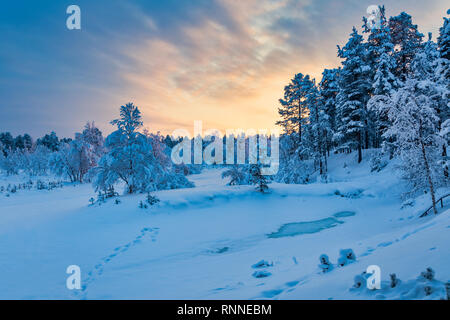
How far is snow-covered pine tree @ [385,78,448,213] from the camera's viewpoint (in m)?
9.11

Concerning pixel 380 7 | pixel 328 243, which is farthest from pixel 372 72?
pixel 328 243

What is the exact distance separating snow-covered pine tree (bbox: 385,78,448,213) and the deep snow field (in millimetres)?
1688

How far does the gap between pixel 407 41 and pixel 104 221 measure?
1311 inches

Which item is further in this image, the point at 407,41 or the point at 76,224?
the point at 407,41

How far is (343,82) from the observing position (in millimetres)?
25781

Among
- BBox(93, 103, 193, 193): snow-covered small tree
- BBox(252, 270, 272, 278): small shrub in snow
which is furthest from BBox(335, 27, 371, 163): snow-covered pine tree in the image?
BBox(252, 270, 272, 278): small shrub in snow

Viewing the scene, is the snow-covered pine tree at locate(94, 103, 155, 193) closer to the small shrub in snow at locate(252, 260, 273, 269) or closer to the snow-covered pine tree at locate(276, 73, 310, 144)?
the small shrub in snow at locate(252, 260, 273, 269)

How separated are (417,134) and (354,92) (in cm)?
1767

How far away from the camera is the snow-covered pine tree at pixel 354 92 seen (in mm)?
24000

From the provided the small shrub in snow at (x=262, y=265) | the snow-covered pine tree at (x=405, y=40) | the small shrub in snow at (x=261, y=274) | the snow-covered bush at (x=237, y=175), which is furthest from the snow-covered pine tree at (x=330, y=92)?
the small shrub in snow at (x=261, y=274)

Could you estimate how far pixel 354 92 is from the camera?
24.2 meters

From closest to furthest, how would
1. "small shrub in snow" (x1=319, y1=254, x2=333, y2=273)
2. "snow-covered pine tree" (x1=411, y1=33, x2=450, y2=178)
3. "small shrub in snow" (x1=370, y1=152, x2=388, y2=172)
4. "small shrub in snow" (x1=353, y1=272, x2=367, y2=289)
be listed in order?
"small shrub in snow" (x1=353, y1=272, x2=367, y2=289) < "small shrub in snow" (x1=319, y1=254, x2=333, y2=273) < "snow-covered pine tree" (x1=411, y1=33, x2=450, y2=178) < "small shrub in snow" (x1=370, y1=152, x2=388, y2=172)
